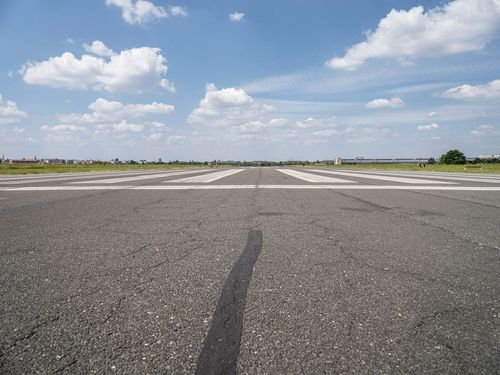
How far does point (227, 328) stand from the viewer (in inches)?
75.5

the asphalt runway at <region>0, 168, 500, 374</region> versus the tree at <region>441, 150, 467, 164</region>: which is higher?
the tree at <region>441, 150, 467, 164</region>

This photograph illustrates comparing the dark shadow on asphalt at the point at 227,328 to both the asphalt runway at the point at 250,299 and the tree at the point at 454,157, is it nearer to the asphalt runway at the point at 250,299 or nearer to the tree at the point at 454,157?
the asphalt runway at the point at 250,299

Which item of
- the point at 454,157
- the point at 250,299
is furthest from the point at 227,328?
the point at 454,157

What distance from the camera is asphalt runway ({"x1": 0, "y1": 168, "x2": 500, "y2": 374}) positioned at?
1646 millimetres

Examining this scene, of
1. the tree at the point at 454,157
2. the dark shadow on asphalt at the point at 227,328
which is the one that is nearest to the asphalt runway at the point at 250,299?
the dark shadow on asphalt at the point at 227,328

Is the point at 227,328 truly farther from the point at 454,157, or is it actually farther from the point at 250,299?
the point at 454,157

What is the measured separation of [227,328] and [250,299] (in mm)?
416

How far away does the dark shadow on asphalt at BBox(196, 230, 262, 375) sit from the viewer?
1.60 m

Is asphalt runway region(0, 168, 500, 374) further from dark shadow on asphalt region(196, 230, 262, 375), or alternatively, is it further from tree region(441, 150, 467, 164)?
tree region(441, 150, 467, 164)

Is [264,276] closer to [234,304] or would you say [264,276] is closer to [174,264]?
[234,304]

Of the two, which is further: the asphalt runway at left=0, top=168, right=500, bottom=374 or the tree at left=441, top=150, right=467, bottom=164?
the tree at left=441, top=150, right=467, bottom=164

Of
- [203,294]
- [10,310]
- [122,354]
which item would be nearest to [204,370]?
[122,354]

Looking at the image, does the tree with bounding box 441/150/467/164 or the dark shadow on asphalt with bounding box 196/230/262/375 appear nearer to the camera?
the dark shadow on asphalt with bounding box 196/230/262/375

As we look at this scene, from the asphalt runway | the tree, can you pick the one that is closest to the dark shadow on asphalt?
the asphalt runway
